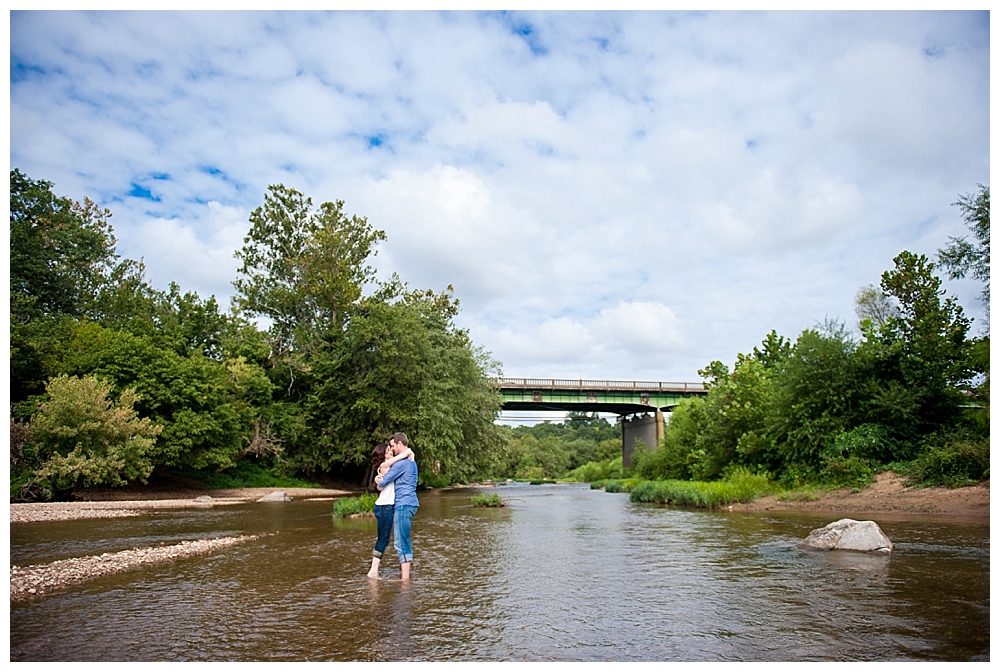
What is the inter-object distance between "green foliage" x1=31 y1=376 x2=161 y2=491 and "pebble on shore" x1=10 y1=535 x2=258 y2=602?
634 inches

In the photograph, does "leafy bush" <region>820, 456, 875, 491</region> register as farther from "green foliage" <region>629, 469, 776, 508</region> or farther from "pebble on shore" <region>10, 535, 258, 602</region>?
"pebble on shore" <region>10, 535, 258, 602</region>

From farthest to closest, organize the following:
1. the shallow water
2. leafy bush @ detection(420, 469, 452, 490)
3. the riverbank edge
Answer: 1. leafy bush @ detection(420, 469, 452, 490)
2. the riverbank edge
3. the shallow water

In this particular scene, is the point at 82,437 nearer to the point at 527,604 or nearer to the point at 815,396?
the point at 527,604

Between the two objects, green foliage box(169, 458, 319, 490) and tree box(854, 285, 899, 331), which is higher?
tree box(854, 285, 899, 331)

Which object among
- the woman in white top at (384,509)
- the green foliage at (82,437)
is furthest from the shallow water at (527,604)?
the green foliage at (82,437)

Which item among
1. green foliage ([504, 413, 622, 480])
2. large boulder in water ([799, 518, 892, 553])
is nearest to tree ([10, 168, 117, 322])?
large boulder in water ([799, 518, 892, 553])

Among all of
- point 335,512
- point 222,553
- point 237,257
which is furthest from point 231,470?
point 222,553

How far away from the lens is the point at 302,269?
46.2 metres

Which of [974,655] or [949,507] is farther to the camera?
[949,507]

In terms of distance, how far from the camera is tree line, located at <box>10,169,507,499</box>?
31.7 m

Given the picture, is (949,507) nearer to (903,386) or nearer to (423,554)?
(903,386)

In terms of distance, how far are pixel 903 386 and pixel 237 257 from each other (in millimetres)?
42163

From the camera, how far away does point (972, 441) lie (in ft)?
71.9

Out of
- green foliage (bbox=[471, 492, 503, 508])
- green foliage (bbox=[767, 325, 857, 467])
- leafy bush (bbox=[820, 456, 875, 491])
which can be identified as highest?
green foliage (bbox=[767, 325, 857, 467])
